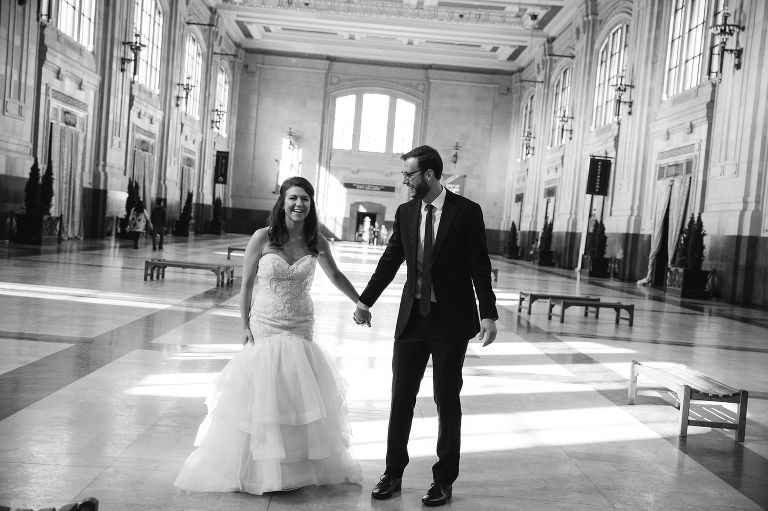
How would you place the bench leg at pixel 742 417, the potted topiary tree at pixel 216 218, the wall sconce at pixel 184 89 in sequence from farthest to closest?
the potted topiary tree at pixel 216 218 → the wall sconce at pixel 184 89 → the bench leg at pixel 742 417

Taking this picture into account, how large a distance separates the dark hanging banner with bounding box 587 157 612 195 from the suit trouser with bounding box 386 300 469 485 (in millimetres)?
20879

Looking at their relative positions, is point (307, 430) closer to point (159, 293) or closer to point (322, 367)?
point (322, 367)

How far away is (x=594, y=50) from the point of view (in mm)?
27828

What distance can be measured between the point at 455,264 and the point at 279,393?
0.97 m

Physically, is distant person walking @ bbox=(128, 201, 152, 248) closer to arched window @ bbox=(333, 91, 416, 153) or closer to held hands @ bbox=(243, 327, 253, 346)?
held hands @ bbox=(243, 327, 253, 346)

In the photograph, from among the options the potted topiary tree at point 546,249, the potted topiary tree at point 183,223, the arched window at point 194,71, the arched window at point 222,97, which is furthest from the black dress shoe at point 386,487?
the arched window at point 222,97

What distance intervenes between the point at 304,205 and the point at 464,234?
767 millimetres

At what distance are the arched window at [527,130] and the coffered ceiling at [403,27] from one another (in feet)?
7.85

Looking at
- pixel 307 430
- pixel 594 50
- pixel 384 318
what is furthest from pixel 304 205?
pixel 594 50

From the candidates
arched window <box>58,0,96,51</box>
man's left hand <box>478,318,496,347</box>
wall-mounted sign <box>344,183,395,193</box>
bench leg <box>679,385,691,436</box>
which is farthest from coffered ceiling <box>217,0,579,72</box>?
man's left hand <box>478,318,496,347</box>

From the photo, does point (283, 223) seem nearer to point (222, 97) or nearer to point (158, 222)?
point (158, 222)

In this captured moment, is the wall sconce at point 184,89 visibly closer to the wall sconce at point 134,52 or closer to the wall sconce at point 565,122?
the wall sconce at point 134,52

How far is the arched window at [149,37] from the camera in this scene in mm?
25188

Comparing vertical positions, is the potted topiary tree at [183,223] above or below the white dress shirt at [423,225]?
below
